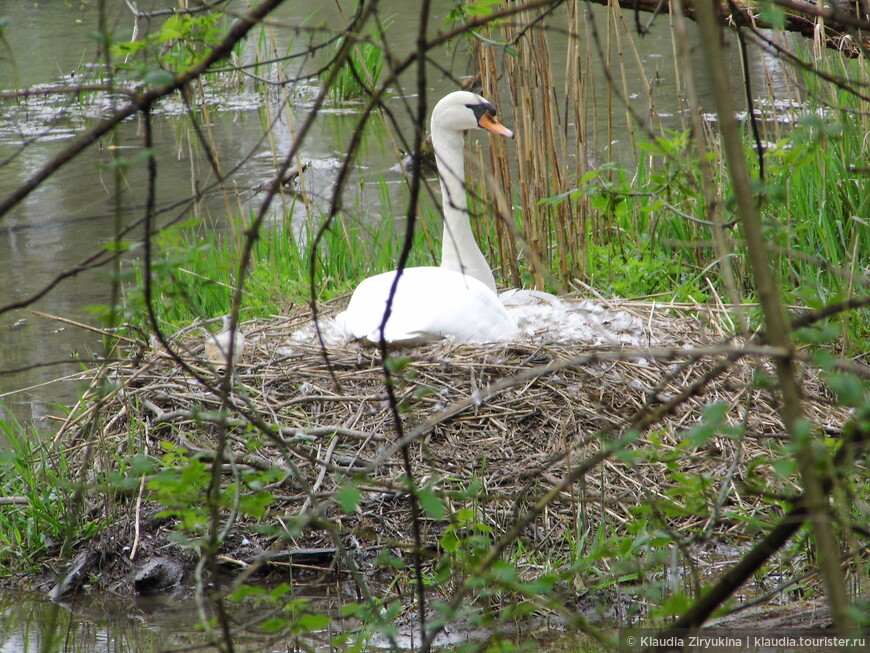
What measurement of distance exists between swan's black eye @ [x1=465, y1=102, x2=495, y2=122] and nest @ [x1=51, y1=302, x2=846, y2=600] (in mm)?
1232

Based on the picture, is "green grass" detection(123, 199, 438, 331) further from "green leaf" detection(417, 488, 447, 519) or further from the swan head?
"green leaf" detection(417, 488, 447, 519)

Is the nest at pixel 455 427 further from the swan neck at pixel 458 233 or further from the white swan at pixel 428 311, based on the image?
the swan neck at pixel 458 233

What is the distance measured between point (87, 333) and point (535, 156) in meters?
2.99

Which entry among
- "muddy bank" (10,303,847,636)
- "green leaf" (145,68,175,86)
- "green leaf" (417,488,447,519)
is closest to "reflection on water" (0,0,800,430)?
"muddy bank" (10,303,847,636)

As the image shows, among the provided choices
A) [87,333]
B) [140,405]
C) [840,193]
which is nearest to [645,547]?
[140,405]

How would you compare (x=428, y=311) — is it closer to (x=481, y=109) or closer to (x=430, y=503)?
(x=481, y=109)

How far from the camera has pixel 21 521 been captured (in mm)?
3426

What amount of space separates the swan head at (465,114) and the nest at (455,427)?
3.94 feet

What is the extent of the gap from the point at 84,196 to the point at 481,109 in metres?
5.10

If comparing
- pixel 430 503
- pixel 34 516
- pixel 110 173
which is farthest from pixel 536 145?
pixel 110 173

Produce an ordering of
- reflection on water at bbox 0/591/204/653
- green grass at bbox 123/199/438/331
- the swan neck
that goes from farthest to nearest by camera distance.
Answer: green grass at bbox 123/199/438/331 → the swan neck → reflection on water at bbox 0/591/204/653

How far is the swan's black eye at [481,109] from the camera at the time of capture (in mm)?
4352

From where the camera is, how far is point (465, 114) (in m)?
4.40

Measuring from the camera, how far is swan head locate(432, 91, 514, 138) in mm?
4363
